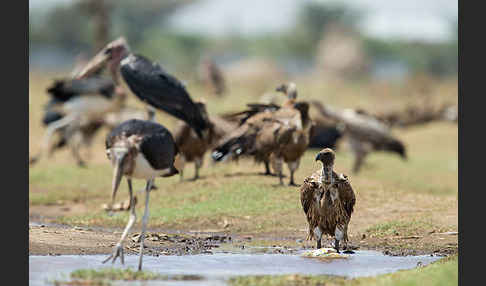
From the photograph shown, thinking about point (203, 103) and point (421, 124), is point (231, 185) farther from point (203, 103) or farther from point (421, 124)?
point (421, 124)

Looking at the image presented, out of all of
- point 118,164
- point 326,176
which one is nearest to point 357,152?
point 326,176

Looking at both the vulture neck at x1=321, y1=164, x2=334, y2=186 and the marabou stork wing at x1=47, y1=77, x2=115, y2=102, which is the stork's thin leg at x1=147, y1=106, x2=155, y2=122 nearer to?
the marabou stork wing at x1=47, y1=77, x2=115, y2=102

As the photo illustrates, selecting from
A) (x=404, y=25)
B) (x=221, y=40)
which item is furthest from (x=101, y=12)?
(x=404, y=25)

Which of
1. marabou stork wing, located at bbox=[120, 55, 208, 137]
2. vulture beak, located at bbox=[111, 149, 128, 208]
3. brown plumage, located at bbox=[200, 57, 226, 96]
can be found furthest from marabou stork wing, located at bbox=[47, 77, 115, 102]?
vulture beak, located at bbox=[111, 149, 128, 208]

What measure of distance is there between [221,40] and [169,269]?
222 ft

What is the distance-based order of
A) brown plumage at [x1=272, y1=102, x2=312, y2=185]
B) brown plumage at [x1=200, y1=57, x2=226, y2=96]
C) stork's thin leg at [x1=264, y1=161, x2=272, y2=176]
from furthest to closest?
1. brown plumage at [x1=200, y1=57, x2=226, y2=96]
2. stork's thin leg at [x1=264, y1=161, x2=272, y2=176]
3. brown plumage at [x1=272, y1=102, x2=312, y2=185]

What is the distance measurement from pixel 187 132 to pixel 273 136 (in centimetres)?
237

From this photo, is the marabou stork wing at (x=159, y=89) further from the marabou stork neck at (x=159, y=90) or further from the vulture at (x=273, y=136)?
the vulture at (x=273, y=136)

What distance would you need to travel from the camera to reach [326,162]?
359 inches

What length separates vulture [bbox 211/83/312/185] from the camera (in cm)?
1329

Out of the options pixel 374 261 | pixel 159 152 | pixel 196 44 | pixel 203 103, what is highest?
pixel 196 44

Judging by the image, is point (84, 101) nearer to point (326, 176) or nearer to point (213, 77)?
point (213, 77)

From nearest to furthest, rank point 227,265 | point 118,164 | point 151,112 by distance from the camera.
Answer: point 118,164
point 227,265
point 151,112

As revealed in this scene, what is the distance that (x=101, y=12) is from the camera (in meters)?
29.6
